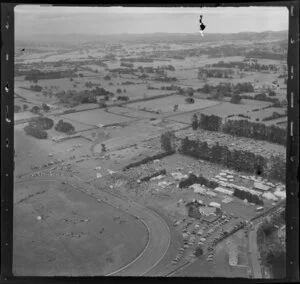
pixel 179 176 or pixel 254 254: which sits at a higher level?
pixel 179 176

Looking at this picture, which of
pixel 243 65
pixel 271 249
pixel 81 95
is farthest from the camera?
pixel 243 65

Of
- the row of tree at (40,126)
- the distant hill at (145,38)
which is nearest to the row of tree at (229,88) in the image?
the distant hill at (145,38)

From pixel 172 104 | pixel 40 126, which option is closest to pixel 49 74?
pixel 40 126

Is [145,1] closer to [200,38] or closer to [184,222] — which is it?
[200,38]

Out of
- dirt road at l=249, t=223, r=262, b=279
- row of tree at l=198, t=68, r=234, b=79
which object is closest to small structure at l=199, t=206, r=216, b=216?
dirt road at l=249, t=223, r=262, b=279

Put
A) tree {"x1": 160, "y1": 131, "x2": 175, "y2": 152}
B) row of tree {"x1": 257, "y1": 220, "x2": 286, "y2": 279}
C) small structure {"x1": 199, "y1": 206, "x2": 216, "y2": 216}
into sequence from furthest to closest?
tree {"x1": 160, "y1": 131, "x2": 175, "y2": 152} < small structure {"x1": 199, "y1": 206, "x2": 216, "y2": 216} < row of tree {"x1": 257, "y1": 220, "x2": 286, "y2": 279}

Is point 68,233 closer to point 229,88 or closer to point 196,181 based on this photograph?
point 196,181

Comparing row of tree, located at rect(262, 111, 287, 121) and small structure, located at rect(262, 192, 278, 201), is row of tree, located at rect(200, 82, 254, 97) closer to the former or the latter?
row of tree, located at rect(262, 111, 287, 121)

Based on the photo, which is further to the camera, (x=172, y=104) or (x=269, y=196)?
(x=172, y=104)
